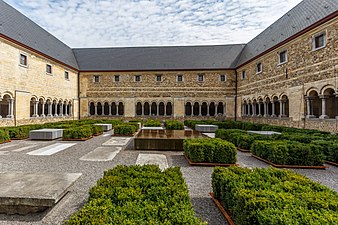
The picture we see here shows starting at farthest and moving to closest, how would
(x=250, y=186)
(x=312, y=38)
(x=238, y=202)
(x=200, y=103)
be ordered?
(x=200, y=103), (x=312, y=38), (x=250, y=186), (x=238, y=202)

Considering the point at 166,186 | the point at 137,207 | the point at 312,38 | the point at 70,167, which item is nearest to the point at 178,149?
the point at 70,167

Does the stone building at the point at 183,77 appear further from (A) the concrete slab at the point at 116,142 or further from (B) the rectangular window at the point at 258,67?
(A) the concrete slab at the point at 116,142

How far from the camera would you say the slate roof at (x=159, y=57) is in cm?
2495

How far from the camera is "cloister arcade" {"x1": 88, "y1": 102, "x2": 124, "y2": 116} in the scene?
2539 centimetres

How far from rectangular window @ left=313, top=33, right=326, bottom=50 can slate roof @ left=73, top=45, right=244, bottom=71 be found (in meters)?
12.2

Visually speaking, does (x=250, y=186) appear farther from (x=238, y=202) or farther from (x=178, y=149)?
(x=178, y=149)

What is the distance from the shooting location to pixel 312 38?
12227mm

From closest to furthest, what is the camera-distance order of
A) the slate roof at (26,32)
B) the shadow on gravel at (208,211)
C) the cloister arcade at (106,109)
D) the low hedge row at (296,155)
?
the shadow on gravel at (208,211)
the low hedge row at (296,155)
the slate roof at (26,32)
the cloister arcade at (106,109)

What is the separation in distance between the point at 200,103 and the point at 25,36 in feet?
65.7

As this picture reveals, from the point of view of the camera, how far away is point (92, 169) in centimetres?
604

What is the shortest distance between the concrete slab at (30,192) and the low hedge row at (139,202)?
3.30 ft

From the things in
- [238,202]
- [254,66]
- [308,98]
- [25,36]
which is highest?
[25,36]

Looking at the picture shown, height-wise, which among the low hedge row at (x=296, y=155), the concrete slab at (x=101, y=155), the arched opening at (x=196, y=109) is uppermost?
the arched opening at (x=196, y=109)

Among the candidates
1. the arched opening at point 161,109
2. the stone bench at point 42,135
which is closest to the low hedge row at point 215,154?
the stone bench at point 42,135
